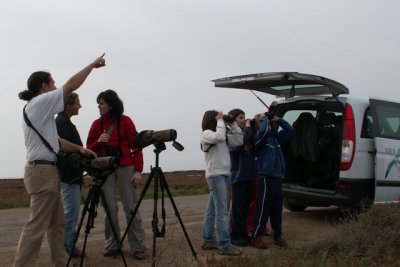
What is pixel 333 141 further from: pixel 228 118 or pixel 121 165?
pixel 121 165

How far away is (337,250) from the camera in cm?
569

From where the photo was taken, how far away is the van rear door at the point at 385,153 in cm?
764

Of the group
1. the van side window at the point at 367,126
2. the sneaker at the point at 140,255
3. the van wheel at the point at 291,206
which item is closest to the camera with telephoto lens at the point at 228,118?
the sneaker at the point at 140,255

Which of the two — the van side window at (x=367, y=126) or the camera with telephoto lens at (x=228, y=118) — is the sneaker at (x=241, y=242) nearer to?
the camera with telephoto lens at (x=228, y=118)

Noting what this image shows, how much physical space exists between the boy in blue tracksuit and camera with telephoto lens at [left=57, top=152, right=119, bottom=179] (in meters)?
2.47

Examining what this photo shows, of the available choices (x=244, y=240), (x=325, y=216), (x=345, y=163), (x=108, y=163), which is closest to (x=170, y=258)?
(x=108, y=163)

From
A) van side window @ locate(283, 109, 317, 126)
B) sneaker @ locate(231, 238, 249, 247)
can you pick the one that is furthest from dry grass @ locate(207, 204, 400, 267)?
van side window @ locate(283, 109, 317, 126)

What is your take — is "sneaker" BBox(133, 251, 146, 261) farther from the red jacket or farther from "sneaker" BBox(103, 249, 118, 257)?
the red jacket

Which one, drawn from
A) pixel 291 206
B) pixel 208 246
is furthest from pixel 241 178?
pixel 291 206

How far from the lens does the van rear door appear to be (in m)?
7.64

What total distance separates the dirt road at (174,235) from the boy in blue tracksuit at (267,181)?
326 millimetres

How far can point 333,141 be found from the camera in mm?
8211

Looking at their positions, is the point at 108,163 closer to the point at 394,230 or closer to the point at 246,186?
the point at 246,186

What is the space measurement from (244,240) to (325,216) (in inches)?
104
